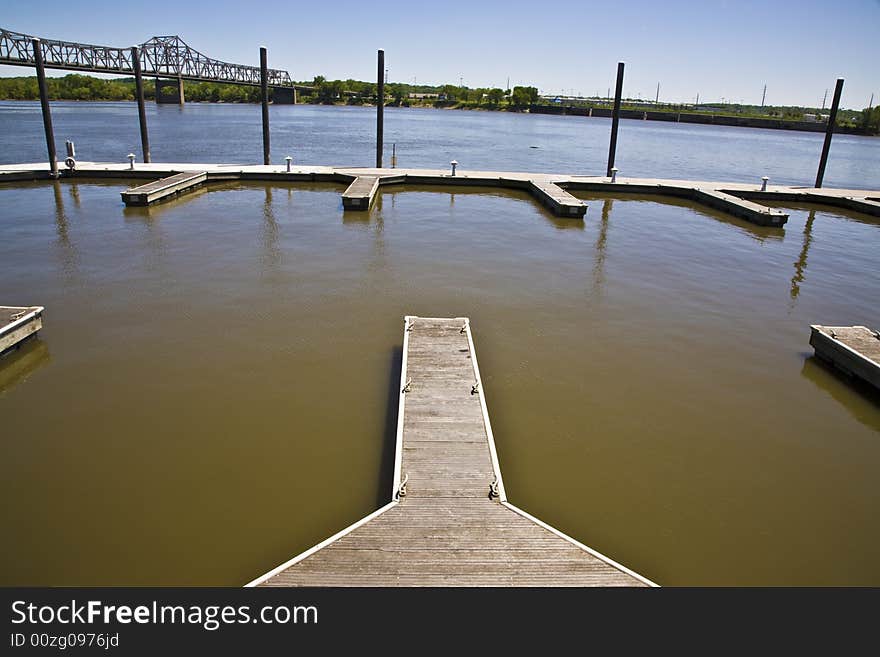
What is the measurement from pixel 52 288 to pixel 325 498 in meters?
6.86

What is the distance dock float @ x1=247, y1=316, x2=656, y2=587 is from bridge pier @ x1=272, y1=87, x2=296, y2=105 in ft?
409

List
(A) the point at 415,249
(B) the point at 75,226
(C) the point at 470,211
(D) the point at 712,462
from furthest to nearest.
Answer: (C) the point at 470,211 < (B) the point at 75,226 < (A) the point at 415,249 < (D) the point at 712,462

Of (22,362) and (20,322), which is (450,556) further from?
(20,322)

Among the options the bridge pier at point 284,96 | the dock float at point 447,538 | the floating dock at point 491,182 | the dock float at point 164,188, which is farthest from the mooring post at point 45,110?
the bridge pier at point 284,96

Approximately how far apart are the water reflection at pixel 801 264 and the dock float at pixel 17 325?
1128cm

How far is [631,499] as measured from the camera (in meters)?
4.81

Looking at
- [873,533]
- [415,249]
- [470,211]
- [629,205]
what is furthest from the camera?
[629,205]

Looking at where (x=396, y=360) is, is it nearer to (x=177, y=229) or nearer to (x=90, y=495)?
(x=90, y=495)

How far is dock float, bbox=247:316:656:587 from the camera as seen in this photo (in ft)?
11.7

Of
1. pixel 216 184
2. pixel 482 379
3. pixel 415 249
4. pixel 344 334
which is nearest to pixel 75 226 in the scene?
pixel 216 184

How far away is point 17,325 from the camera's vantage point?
6.68 m

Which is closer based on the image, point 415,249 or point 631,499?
point 631,499

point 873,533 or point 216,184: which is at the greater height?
point 216,184

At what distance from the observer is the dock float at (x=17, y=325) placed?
652 cm
